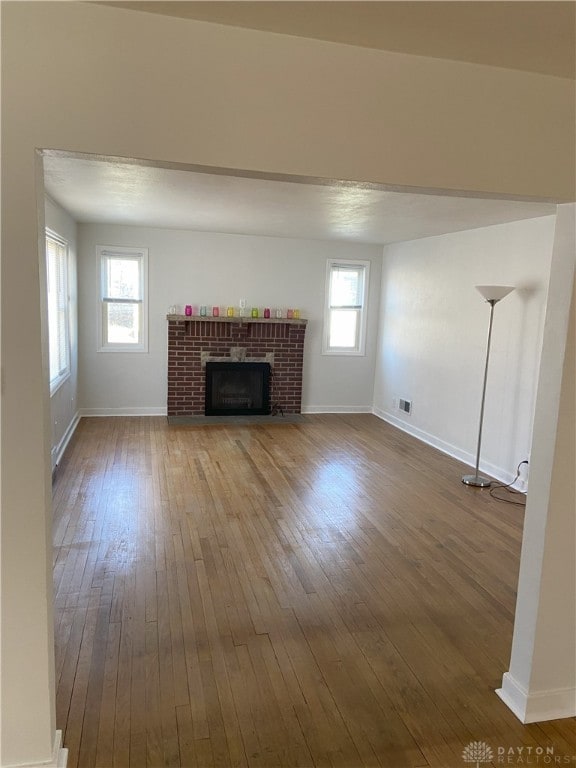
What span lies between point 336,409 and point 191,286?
2.75 metres

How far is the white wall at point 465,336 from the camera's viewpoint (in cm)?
473

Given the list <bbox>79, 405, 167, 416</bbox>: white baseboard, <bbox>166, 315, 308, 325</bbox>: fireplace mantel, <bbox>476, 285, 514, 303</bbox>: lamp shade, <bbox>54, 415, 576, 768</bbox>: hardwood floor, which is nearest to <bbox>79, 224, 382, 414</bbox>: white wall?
<bbox>79, 405, 167, 416</bbox>: white baseboard

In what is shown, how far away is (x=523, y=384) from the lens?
4781mm

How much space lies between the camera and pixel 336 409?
7.86 meters

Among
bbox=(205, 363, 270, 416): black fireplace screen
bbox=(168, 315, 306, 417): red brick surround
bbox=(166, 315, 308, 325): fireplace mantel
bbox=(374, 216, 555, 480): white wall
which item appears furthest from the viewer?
bbox=(205, 363, 270, 416): black fireplace screen

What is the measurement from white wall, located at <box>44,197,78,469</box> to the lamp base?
3.79 metres

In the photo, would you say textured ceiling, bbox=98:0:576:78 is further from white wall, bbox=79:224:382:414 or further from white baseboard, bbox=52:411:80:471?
white wall, bbox=79:224:382:414

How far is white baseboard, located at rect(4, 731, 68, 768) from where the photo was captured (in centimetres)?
172

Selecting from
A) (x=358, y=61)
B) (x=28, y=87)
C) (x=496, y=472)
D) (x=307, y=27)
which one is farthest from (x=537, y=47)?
(x=496, y=472)

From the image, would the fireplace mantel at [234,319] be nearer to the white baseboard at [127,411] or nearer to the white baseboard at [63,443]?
the white baseboard at [127,411]

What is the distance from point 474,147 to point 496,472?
157 inches

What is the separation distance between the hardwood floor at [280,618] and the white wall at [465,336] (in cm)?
86

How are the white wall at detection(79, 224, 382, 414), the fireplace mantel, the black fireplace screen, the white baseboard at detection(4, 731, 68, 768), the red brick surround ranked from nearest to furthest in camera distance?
the white baseboard at detection(4, 731, 68, 768), the white wall at detection(79, 224, 382, 414), the fireplace mantel, the red brick surround, the black fireplace screen

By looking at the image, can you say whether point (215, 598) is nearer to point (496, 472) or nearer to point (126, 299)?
point (496, 472)
